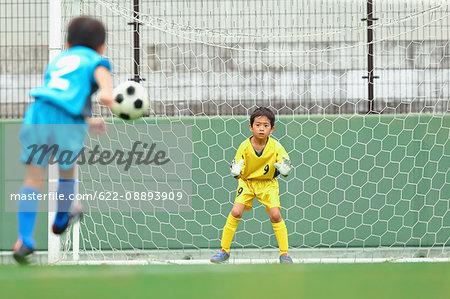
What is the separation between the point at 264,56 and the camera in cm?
552

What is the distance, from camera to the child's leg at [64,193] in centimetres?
293

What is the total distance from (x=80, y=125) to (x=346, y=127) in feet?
10.8

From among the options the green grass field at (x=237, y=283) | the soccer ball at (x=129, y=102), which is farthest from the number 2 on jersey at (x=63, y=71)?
the green grass field at (x=237, y=283)

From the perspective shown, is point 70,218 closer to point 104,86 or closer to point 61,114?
point 61,114

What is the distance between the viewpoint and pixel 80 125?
287cm

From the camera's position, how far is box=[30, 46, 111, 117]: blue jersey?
276 centimetres

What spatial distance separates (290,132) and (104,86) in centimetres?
313

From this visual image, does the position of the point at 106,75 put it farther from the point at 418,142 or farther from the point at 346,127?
the point at 418,142

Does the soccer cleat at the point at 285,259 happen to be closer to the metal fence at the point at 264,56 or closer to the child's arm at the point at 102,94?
the metal fence at the point at 264,56

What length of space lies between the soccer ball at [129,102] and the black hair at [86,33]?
0.24 m

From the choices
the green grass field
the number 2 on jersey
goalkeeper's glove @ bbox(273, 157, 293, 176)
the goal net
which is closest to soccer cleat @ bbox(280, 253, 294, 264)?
goalkeeper's glove @ bbox(273, 157, 293, 176)

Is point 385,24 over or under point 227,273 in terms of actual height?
over

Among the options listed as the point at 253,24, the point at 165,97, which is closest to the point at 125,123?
the point at 165,97

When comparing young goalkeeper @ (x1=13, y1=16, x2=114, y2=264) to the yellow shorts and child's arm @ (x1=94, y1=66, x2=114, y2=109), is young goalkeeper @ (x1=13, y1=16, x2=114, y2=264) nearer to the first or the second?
child's arm @ (x1=94, y1=66, x2=114, y2=109)
